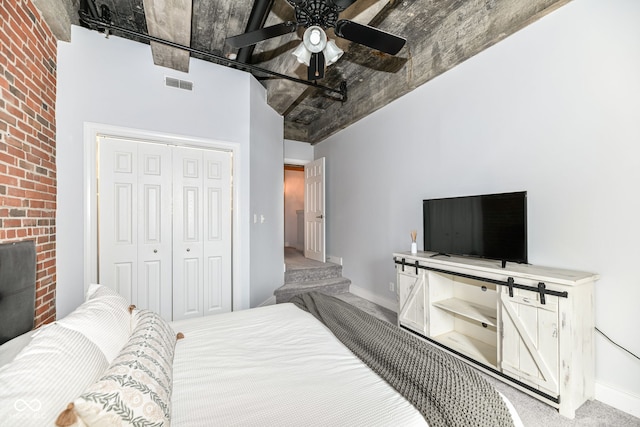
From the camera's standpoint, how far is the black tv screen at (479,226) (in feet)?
6.84

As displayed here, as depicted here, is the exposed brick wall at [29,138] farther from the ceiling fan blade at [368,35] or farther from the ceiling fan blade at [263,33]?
A: the ceiling fan blade at [368,35]

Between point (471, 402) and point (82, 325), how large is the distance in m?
1.57

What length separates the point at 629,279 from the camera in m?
1.76

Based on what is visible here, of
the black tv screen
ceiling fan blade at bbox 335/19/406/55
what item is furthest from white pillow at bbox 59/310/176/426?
the black tv screen

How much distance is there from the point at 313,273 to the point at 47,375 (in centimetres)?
374

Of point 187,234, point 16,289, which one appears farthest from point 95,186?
point 16,289

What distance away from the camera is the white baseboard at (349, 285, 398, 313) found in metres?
3.59

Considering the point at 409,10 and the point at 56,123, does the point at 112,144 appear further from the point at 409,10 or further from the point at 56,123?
the point at 409,10

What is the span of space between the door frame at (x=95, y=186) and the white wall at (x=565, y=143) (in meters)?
2.14

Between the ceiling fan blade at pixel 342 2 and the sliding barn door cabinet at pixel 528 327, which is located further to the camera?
the sliding barn door cabinet at pixel 528 327

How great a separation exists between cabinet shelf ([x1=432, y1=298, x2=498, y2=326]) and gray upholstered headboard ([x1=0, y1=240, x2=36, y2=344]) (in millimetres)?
2949

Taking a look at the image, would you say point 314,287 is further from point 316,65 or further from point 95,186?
point 316,65

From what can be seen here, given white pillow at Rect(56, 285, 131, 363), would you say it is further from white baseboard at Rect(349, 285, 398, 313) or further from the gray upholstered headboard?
white baseboard at Rect(349, 285, 398, 313)

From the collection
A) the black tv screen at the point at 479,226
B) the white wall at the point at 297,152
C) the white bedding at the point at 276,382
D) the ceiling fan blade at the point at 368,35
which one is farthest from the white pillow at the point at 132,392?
the white wall at the point at 297,152
